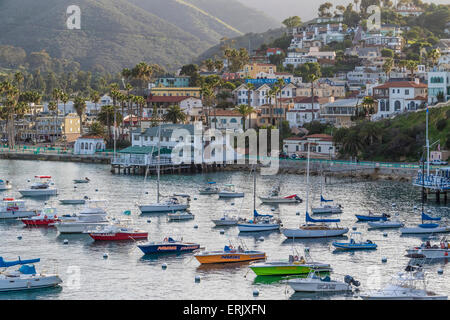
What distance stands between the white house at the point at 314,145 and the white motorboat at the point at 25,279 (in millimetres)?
86741

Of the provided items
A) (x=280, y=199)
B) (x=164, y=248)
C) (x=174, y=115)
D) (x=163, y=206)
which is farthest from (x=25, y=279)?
(x=174, y=115)

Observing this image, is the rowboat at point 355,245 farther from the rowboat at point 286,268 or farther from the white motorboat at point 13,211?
the white motorboat at point 13,211

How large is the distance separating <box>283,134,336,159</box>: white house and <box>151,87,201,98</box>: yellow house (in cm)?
5156

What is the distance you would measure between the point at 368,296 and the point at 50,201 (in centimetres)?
5875

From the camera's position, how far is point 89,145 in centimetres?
→ 15962

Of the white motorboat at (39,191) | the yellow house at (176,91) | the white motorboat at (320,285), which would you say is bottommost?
the white motorboat at (320,285)

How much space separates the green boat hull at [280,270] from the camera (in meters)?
54.9

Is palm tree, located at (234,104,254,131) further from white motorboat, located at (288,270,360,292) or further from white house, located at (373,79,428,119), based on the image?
white motorboat, located at (288,270,360,292)

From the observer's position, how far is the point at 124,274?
184 feet

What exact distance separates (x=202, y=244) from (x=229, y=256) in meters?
8.09

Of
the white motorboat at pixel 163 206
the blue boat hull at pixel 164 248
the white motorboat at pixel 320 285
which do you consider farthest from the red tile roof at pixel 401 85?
the white motorboat at pixel 320 285

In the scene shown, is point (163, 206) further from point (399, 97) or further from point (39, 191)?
point (399, 97)

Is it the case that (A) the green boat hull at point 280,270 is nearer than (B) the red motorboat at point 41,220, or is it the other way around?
(A) the green boat hull at point 280,270
